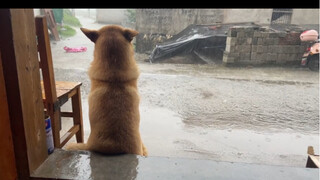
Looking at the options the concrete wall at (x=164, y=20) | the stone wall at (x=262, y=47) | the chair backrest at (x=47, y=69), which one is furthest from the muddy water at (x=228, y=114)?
the concrete wall at (x=164, y=20)

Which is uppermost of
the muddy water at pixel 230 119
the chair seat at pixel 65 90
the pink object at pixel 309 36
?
the pink object at pixel 309 36

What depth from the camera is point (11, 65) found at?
142cm

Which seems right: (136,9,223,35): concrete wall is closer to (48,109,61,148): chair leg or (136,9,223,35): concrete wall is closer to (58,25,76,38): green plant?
(58,25,76,38): green plant

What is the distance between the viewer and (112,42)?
2205 millimetres

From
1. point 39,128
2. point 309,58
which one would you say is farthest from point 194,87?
point 39,128

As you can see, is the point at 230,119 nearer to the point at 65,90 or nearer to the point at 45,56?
the point at 65,90

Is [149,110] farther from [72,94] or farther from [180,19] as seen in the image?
[180,19]

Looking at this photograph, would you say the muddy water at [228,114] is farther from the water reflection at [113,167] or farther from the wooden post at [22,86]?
the wooden post at [22,86]

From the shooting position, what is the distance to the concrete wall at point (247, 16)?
39.9 ft

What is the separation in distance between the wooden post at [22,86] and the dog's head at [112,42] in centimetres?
67

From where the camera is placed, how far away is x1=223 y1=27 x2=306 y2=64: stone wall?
9.03m

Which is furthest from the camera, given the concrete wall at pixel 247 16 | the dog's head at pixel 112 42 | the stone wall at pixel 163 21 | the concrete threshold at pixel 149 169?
the concrete wall at pixel 247 16

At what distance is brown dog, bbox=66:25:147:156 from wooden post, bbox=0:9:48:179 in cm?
47

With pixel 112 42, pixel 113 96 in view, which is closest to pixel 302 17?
pixel 112 42
